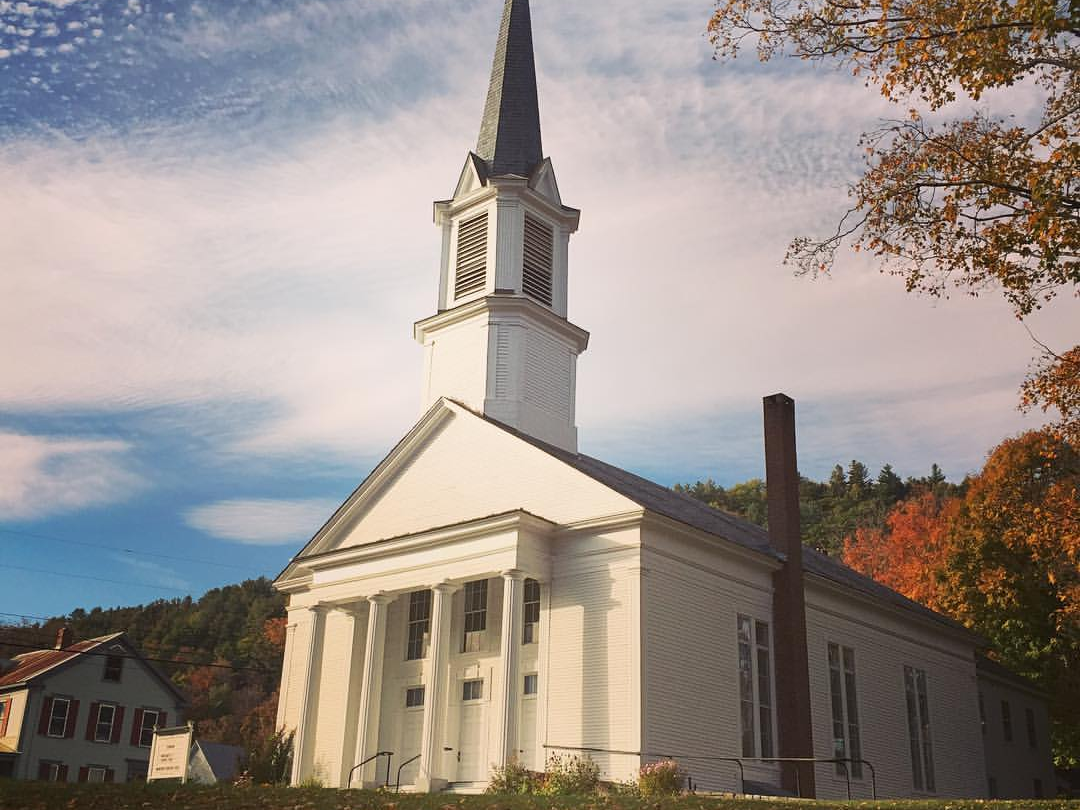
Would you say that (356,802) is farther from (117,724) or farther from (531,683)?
(117,724)

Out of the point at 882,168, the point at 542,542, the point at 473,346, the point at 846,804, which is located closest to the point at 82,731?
the point at 473,346

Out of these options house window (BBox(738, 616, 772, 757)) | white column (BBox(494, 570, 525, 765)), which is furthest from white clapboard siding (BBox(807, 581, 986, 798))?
white column (BBox(494, 570, 525, 765))

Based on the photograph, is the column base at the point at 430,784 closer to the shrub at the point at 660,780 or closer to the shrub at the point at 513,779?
the shrub at the point at 513,779

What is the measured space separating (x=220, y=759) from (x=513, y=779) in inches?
306

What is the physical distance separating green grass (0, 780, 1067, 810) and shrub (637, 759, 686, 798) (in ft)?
9.57

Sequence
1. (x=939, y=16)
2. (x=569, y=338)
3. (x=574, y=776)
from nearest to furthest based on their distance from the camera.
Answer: (x=939, y=16) < (x=574, y=776) < (x=569, y=338)

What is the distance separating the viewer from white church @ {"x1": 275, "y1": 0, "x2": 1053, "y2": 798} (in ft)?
77.5

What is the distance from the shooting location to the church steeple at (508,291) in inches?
1226

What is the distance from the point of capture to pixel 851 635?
3006cm

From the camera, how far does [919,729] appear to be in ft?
104

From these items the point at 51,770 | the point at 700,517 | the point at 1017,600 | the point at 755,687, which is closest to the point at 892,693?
the point at 755,687

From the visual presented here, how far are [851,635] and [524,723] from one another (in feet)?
33.5

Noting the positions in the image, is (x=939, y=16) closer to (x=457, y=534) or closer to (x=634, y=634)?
(x=634, y=634)

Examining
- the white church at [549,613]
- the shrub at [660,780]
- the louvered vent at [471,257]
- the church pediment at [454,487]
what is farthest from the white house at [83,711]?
the shrub at [660,780]
